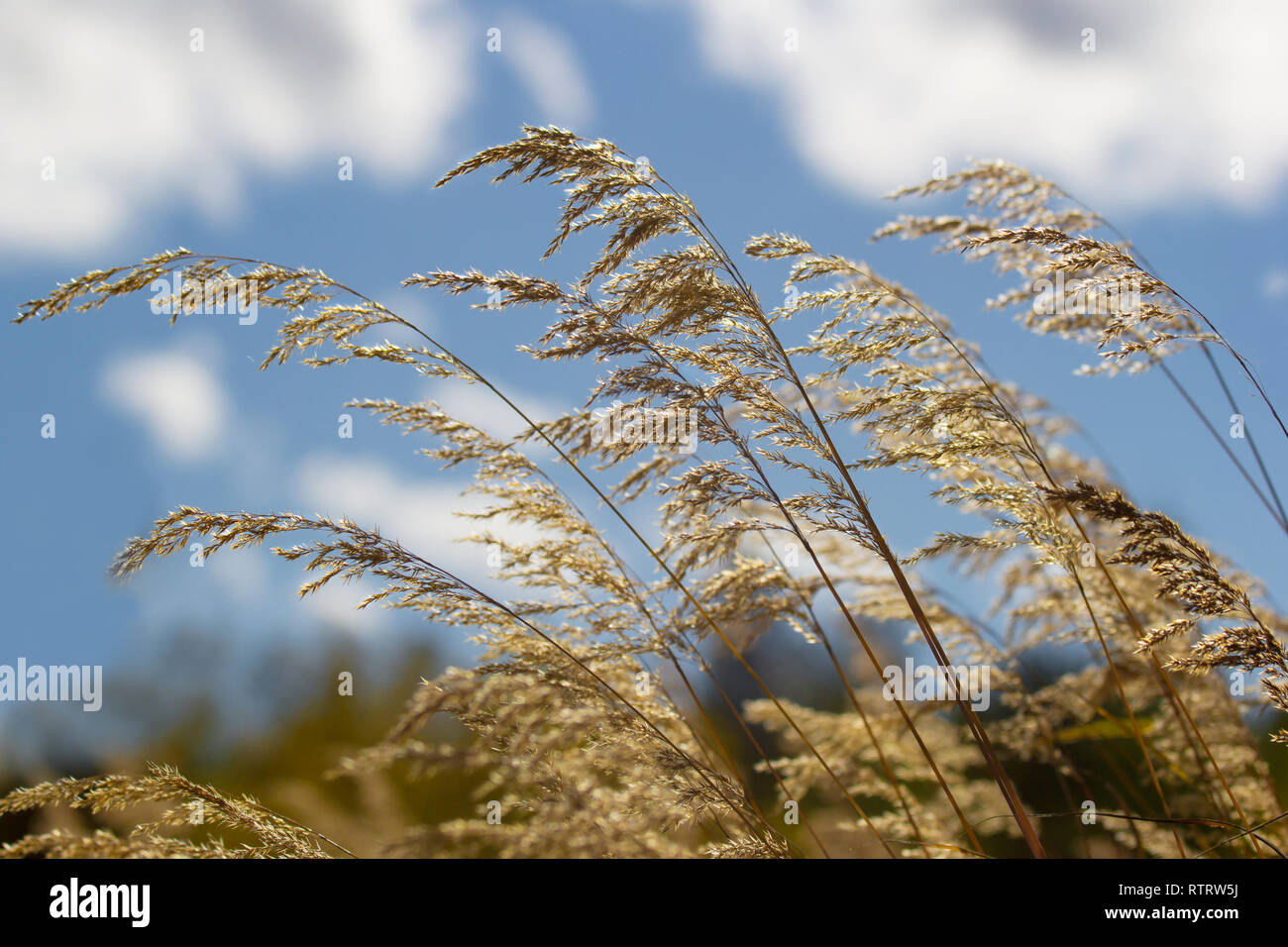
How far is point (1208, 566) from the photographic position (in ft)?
6.50

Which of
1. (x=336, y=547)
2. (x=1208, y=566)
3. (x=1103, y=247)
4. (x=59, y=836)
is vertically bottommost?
(x=59, y=836)

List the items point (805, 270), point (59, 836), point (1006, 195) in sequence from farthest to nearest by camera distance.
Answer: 1. point (1006, 195)
2. point (805, 270)
3. point (59, 836)
